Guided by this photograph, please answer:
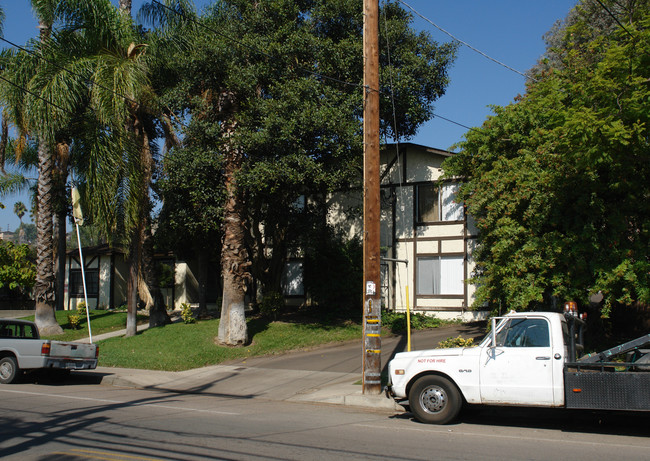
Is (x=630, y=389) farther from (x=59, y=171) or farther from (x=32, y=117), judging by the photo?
(x=59, y=171)

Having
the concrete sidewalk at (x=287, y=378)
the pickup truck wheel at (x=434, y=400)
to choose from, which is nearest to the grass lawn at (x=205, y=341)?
the concrete sidewalk at (x=287, y=378)

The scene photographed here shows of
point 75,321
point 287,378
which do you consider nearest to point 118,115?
point 75,321

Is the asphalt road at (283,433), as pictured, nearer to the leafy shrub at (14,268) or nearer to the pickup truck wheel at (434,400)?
the pickup truck wheel at (434,400)

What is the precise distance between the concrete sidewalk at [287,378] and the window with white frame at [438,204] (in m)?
5.57

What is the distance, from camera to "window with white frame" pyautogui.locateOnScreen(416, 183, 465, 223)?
2272 cm

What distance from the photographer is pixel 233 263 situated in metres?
18.8

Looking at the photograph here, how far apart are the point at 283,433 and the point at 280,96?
39.9 ft

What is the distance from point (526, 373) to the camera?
893 centimetres

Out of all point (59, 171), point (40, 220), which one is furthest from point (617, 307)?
point (59, 171)

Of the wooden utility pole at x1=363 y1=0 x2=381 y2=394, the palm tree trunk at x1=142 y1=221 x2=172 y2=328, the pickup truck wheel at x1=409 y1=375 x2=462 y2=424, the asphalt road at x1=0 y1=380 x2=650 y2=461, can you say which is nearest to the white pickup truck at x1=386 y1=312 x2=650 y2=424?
the pickup truck wheel at x1=409 y1=375 x2=462 y2=424

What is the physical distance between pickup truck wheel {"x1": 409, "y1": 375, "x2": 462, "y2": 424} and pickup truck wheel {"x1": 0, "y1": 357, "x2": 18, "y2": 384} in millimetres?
9880

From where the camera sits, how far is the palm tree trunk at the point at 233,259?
733 inches

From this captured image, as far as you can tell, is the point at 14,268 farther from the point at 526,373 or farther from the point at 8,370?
the point at 526,373

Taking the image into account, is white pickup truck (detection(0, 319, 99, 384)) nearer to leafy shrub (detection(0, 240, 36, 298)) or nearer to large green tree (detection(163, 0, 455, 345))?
large green tree (detection(163, 0, 455, 345))
